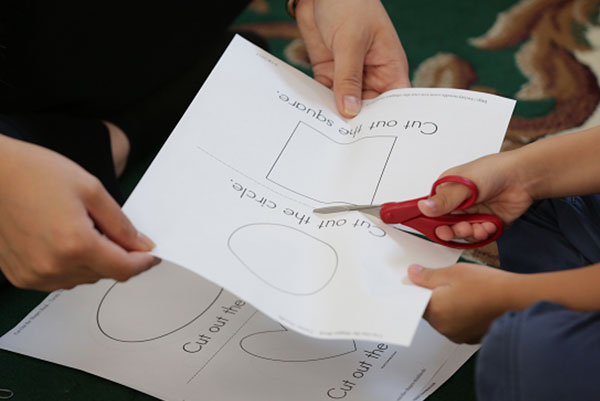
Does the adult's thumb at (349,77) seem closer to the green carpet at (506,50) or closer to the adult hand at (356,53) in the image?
the adult hand at (356,53)

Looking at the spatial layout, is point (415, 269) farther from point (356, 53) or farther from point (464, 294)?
point (356, 53)

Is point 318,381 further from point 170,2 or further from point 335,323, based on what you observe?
point 170,2

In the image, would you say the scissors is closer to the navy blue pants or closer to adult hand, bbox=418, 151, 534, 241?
adult hand, bbox=418, 151, 534, 241

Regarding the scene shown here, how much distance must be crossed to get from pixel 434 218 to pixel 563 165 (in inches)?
6.6

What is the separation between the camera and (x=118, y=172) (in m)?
0.95

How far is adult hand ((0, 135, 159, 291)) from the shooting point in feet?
1.63

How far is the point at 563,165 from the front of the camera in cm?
65

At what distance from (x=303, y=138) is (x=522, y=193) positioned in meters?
0.26

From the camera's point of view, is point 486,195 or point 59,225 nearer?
point 59,225

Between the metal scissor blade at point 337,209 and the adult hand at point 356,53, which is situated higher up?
the adult hand at point 356,53

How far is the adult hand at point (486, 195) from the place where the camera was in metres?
0.59

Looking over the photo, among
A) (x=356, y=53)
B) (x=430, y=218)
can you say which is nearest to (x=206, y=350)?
(x=430, y=218)

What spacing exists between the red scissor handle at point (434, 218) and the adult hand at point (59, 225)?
24 cm

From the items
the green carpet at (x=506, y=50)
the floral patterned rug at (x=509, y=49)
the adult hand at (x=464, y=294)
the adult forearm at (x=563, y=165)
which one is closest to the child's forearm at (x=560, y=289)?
the adult hand at (x=464, y=294)
